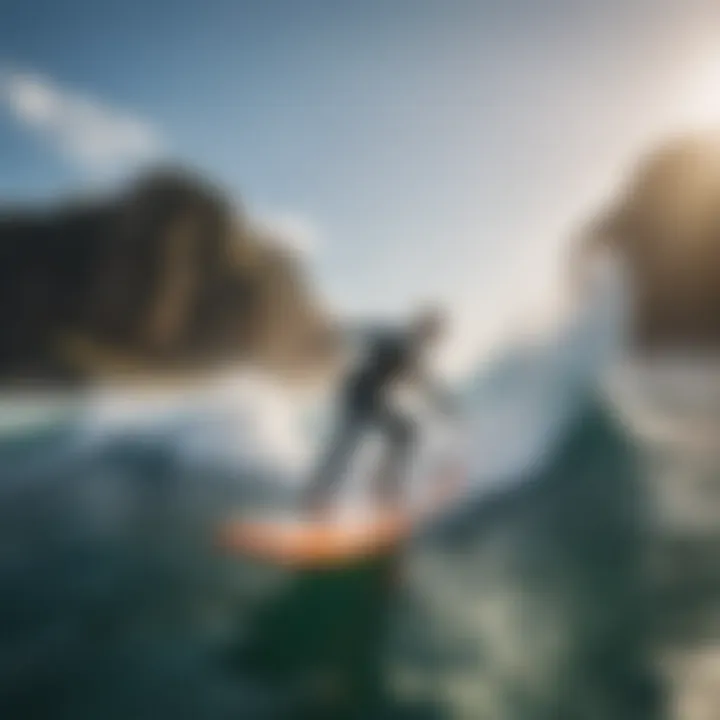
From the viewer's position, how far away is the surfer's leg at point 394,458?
5.11 feet

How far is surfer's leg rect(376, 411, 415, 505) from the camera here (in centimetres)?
156

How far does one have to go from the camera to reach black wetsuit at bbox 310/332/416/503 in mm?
1561

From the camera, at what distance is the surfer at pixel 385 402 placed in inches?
61.4

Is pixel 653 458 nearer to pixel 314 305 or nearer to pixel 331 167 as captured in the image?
pixel 314 305

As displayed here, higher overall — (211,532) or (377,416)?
(377,416)

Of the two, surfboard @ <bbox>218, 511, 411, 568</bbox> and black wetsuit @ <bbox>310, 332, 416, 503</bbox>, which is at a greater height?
black wetsuit @ <bbox>310, 332, 416, 503</bbox>

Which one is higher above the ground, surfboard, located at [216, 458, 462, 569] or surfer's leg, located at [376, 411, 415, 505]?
surfer's leg, located at [376, 411, 415, 505]

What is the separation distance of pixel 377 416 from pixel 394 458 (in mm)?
70

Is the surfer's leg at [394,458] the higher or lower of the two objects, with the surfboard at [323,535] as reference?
higher

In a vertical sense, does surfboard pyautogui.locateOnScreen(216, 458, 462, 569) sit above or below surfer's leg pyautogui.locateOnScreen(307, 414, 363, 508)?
below

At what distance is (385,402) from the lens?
1577 millimetres

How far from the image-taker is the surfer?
5.12ft

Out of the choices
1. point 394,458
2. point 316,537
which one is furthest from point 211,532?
point 394,458

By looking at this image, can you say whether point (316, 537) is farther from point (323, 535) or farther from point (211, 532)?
point (211, 532)
